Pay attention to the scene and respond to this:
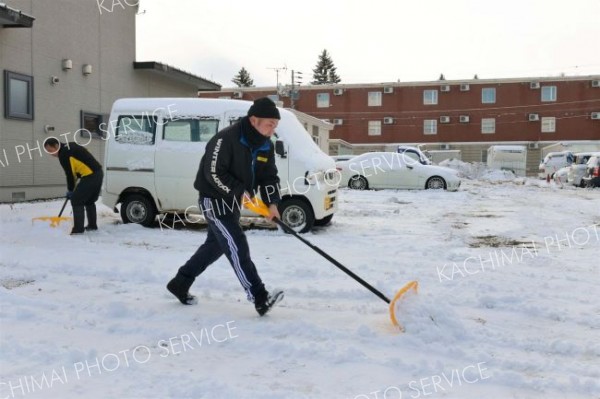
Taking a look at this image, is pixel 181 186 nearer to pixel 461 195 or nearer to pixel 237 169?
pixel 237 169

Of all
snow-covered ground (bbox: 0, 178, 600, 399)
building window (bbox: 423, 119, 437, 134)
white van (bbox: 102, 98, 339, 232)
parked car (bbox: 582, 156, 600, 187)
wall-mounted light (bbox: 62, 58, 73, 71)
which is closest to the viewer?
snow-covered ground (bbox: 0, 178, 600, 399)

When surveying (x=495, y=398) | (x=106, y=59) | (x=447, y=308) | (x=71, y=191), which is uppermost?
(x=106, y=59)

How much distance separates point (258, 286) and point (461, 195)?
43.5 feet

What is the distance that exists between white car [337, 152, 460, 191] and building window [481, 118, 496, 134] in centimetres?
3091

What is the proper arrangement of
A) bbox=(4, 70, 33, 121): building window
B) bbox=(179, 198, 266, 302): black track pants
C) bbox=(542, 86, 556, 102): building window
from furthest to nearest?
bbox=(542, 86, 556, 102): building window < bbox=(4, 70, 33, 121): building window < bbox=(179, 198, 266, 302): black track pants

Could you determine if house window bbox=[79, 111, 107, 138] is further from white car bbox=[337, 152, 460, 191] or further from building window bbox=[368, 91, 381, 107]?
building window bbox=[368, 91, 381, 107]

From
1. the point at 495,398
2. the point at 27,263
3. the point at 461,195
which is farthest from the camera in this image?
the point at 461,195

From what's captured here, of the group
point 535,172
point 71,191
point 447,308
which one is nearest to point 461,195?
point 71,191

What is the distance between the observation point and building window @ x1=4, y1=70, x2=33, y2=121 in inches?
438

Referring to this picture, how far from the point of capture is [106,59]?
1472 centimetres

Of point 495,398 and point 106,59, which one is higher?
point 106,59

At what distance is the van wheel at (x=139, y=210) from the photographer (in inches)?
345

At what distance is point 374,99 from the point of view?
48.2 meters

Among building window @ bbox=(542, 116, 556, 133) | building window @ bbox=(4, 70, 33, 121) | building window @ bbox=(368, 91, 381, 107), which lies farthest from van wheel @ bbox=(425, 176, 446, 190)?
building window @ bbox=(542, 116, 556, 133)
